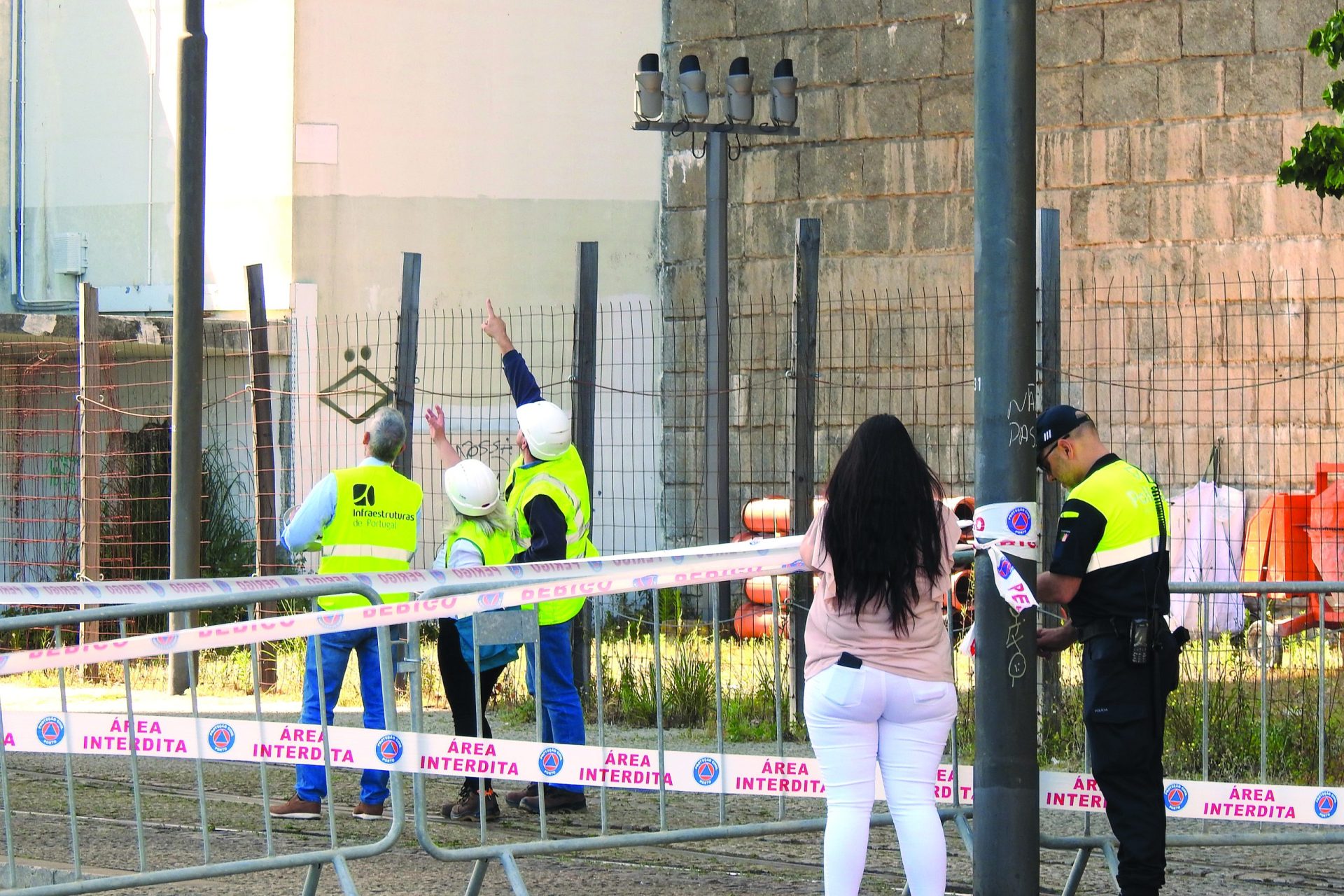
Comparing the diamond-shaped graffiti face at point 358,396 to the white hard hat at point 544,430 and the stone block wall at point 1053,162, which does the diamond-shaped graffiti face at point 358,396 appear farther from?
the white hard hat at point 544,430

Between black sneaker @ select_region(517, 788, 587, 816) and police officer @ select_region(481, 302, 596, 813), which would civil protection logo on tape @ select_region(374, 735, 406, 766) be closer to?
police officer @ select_region(481, 302, 596, 813)

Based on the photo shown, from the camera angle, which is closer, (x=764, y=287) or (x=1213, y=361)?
(x=1213, y=361)

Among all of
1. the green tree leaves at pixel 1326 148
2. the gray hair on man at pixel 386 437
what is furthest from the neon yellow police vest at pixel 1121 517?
the gray hair on man at pixel 386 437

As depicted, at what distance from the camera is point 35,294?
19.1 meters

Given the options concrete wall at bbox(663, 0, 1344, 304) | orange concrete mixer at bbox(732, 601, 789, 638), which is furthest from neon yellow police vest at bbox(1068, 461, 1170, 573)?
concrete wall at bbox(663, 0, 1344, 304)

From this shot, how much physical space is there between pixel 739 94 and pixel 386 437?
22.3 ft

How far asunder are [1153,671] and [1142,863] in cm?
63

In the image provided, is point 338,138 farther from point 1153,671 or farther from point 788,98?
point 1153,671

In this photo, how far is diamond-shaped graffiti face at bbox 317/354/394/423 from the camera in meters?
17.0

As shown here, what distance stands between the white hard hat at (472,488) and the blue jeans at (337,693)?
715mm

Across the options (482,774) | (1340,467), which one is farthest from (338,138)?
(482,774)

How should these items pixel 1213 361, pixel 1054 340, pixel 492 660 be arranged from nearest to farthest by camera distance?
pixel 492 660
pixel 1054 340
pixel 1213 361

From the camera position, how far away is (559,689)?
810 cm

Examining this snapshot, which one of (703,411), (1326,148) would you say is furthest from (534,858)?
(703,411)
